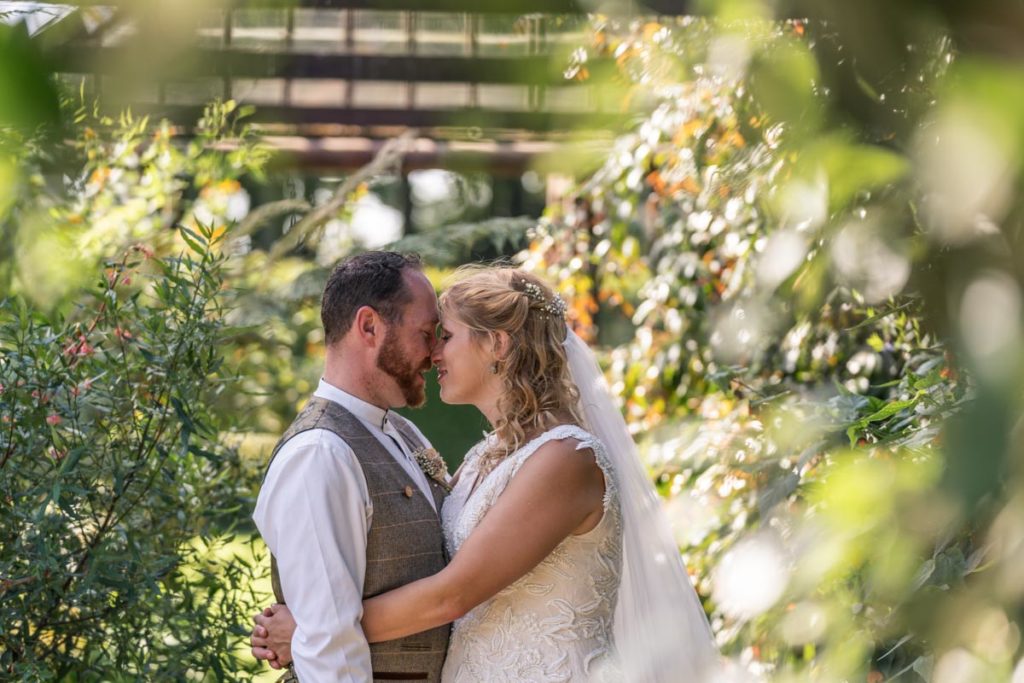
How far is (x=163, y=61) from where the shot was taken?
0.32 metres

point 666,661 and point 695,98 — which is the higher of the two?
point 695,98

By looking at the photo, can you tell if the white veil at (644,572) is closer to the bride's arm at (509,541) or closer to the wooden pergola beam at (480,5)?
the bride's arm at (509,541)

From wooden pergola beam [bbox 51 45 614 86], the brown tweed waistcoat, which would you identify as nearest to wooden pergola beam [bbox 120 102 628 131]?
wooden pergola beam [bbox 51 45 614 86]

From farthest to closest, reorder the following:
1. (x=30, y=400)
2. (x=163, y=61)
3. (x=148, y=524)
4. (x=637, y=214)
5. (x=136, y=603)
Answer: (x=637, y=214) → (x=148, y=524) → (x=136, y=603) → (x=30, y=400) → (x=163, y=61)

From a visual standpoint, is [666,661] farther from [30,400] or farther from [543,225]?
[543,225]

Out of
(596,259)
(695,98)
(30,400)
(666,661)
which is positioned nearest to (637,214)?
(596,259)

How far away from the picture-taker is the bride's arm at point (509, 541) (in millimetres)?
2055

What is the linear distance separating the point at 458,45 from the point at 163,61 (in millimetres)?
107

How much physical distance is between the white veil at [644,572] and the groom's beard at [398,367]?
1.33ft

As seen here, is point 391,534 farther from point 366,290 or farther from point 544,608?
point 366,290

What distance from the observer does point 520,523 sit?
6.98ft

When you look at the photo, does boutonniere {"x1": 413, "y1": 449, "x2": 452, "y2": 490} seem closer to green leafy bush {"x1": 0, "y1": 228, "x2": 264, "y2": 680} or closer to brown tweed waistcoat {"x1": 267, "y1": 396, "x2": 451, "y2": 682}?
brown tweed waistcoat {"x1": 267, "y1": 396, "x2": 451, "y2": 682}

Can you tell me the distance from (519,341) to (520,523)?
0.41 meters

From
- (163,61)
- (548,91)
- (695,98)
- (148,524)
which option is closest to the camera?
(163,61)
